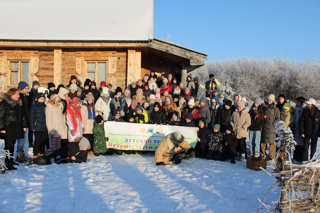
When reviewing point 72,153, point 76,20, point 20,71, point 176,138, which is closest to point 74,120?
point 72,153

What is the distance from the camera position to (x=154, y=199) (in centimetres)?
462

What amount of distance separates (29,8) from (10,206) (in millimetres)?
13344

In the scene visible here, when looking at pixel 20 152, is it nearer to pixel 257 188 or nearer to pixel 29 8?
pixel 257 188

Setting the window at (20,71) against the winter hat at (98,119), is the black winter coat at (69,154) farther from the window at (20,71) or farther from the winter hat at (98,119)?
the window at (20,71)

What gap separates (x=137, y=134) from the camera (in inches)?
320

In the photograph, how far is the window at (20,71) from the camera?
42.5 feet

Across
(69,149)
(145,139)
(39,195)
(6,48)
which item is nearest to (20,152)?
(69,149)

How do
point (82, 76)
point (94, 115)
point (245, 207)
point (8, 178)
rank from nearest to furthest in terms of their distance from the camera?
point (245, 207) → point (8, 178) → point (94, 115) → point (82, 76)

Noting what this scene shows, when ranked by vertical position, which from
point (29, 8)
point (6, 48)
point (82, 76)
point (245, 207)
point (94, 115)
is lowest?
point (245, 207)

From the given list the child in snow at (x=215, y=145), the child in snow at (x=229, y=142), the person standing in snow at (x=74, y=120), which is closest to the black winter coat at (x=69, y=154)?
the person standing in snow at (x=74, y=120)

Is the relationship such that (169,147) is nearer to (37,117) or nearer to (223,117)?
(223,117)

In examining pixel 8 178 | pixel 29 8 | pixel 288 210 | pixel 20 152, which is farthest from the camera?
pixel 29 8

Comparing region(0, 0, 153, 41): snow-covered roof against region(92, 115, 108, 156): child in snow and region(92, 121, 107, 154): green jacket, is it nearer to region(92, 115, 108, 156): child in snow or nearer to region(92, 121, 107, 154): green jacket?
region(92, 115, 108, 156): child in snow

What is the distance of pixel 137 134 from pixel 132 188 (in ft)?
10.1
